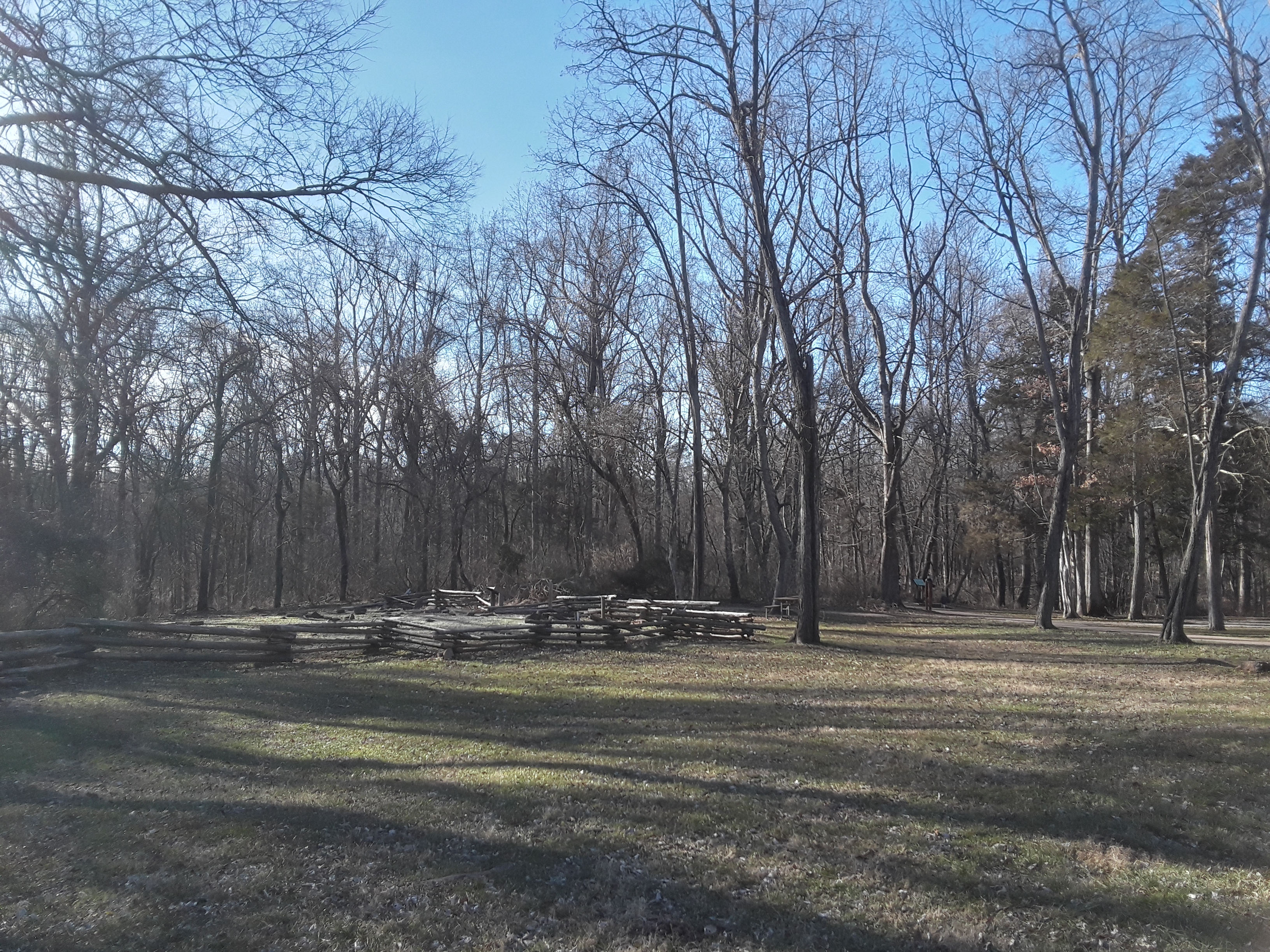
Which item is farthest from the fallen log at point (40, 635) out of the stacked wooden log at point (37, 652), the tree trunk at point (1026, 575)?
the tree trunk at point (1026, 575)

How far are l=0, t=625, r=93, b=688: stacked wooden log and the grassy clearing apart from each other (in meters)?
0.49

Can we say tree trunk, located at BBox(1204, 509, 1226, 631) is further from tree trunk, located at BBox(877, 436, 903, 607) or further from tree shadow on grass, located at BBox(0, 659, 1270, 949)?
tree shadow on grass, located at BBox(0, 659, 1270, 949)

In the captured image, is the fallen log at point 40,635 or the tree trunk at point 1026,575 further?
the tree trunk at point 1026,575

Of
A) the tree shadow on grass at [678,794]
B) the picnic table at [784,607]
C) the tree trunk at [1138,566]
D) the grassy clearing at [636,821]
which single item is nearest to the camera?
the grassy clearing at [636,821]

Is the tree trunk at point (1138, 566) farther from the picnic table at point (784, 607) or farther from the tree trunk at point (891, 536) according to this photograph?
the picnic table at point (784, 607)

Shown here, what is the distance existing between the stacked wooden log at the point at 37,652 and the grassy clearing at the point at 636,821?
49cm

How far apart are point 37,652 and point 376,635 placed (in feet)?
18.8

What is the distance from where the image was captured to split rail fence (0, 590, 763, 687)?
41.2 feet

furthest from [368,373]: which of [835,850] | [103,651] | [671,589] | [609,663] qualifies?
[835,850]

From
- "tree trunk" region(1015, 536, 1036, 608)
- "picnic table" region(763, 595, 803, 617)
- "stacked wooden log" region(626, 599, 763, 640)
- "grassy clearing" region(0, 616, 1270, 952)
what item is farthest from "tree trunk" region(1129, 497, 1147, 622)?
"grassy clearing" region(0, 616, 1270, 952)

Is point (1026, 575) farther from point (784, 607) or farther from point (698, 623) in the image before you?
point (698, 623)

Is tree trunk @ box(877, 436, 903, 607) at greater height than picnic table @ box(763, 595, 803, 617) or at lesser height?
greater

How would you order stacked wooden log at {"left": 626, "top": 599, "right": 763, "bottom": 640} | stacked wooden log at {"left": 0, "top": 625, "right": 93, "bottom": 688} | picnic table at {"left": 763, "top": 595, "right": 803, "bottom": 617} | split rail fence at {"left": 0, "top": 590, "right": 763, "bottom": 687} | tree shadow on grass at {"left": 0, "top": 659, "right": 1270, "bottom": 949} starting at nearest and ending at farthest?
tree shadow on grass at {"left": 0, "top": 659, "right": 1270, "bottom": 949} < stacked wooden log at {"left": 0, "top": 625, "right": 93, "bottom": 688} < split rail fence at {"left": 0, "top": 590, "right": 763, "bottom": 687} < stacked wooden log at {"left": 626, "top": 599, "right": 763, "bottom": 640} < picnic table at {"left": 763, "top": 595, "right": 803, "bottom": 617}

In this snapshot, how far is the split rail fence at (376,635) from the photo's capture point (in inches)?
495
